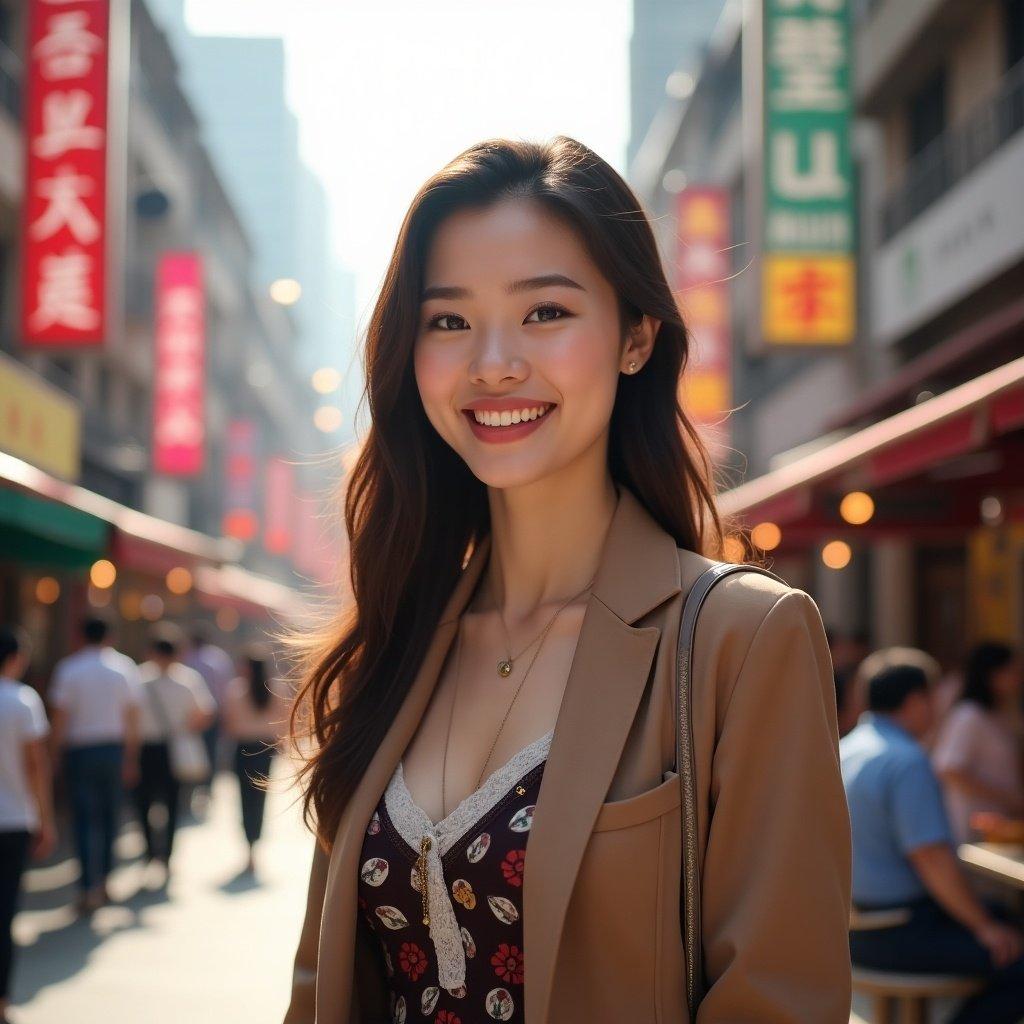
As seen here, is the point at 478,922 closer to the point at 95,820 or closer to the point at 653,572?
the point at 653,572

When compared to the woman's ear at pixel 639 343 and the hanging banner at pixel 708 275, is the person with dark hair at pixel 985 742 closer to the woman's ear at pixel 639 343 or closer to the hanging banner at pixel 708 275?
the woman's ear at pixel 639 343

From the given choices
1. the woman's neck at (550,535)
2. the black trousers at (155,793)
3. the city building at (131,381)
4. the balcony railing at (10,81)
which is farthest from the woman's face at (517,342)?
the balcony railing at (10,81)

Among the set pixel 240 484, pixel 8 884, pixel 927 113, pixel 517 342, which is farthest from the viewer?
pixel 240 484

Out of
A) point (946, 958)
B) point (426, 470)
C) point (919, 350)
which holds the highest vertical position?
point (919, 350)

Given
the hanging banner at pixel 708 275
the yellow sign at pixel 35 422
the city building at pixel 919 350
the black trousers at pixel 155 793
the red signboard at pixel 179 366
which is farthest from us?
the red signboard at pixel 179 366

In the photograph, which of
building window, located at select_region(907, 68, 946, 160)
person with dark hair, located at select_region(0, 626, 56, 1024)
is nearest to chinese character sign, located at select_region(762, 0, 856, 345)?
building window, located at select_region(907, 68, 946, 160)

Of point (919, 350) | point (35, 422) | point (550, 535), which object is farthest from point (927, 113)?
point (550, 535)

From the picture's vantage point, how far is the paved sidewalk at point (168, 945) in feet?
21.6

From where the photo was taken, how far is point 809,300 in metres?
13.2

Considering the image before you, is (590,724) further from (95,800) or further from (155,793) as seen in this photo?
(155,793)

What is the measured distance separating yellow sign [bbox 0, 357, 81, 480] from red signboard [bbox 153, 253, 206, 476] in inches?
287

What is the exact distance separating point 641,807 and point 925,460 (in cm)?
440

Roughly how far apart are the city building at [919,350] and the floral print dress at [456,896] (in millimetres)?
3422

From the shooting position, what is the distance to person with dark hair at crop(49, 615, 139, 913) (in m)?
9.30
